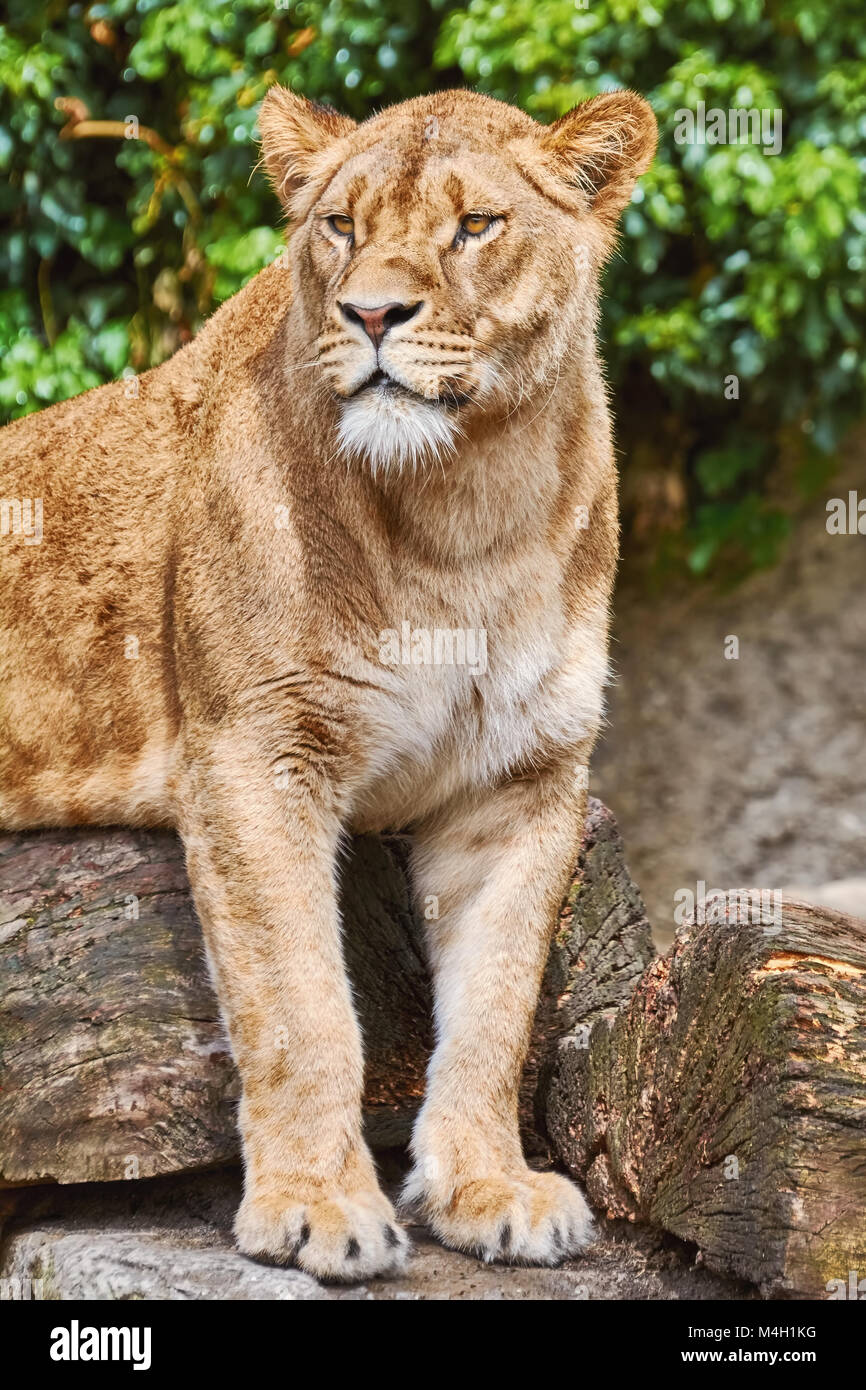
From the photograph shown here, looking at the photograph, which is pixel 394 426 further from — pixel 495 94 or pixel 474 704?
pixel 495 94

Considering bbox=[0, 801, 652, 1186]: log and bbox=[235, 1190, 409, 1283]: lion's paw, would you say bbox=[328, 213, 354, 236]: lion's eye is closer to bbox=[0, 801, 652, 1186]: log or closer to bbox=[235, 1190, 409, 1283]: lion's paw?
bbox=[0, 801, 652, 1186]: log

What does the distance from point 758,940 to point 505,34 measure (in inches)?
188

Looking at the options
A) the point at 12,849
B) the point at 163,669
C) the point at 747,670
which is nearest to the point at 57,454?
the point at 163,669

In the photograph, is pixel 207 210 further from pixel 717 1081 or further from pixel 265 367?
pixel 717 1081

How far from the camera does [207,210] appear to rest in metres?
7.43

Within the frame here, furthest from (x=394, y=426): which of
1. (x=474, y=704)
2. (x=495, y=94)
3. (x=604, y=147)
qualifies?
(x=495, y=94)

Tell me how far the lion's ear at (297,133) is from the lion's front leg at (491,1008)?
1.61m

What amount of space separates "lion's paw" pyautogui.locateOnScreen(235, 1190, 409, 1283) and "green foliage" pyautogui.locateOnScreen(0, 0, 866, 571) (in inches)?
172

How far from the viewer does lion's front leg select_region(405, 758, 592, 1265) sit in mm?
3525

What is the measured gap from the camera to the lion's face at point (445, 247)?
3.39m

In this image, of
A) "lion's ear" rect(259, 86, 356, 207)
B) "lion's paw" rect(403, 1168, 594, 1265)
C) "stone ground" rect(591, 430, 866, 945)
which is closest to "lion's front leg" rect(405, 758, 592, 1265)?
"lion's paw" rect(403, 1168, 594, 1265)

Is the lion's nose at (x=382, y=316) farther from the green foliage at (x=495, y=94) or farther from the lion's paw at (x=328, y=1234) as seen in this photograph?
the green foliage at (x=495, y=94)

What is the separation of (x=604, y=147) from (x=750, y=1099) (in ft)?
7.30

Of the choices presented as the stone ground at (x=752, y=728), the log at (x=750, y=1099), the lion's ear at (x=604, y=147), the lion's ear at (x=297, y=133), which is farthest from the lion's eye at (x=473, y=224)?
the stone ground at (x=752, y=728)
